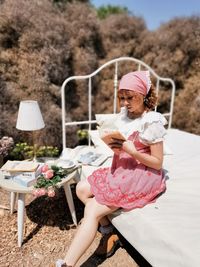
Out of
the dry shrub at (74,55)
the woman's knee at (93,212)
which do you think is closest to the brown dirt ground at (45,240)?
the woman's knee at (93,212)

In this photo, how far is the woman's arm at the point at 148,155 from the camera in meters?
1.45

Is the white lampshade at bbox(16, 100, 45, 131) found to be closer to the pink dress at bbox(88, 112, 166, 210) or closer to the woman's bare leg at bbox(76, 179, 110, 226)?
the woman's bare leg at bbox(76, 179, 110, 226)

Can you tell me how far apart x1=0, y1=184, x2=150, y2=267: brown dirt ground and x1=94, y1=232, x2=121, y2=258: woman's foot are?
3 cm

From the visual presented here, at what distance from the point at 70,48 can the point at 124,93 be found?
2.49 metres

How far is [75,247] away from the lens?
4.73ft

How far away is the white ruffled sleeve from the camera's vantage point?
1448 millimetres

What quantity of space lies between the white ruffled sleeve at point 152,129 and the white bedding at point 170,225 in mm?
404

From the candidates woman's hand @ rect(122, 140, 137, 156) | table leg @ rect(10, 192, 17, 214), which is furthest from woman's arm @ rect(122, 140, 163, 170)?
table leg @ rect(10, 192, 17, 214)

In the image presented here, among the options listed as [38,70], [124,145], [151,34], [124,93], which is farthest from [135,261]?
[151,34]

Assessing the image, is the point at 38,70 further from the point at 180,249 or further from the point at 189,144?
the point at 180,249

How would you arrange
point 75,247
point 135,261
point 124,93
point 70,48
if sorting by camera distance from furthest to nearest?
1. point 70,48
2. point 135,261
3. point 124,93
4. point 75,247

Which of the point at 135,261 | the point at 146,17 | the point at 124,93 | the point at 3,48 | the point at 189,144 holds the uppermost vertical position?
the point at 146,17

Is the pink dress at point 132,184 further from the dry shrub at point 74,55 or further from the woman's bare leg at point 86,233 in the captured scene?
the dry shrub at point 74,55

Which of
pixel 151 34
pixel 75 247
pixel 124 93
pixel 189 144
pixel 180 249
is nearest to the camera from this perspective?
pixel 180 249
